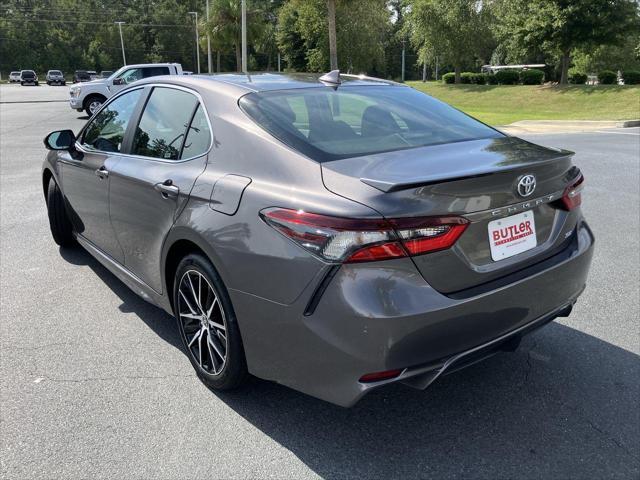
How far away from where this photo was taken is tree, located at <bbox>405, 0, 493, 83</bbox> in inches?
1772

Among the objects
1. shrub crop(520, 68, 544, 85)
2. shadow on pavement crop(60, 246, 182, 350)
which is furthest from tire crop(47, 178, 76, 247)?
shrub crop(520, 68, 544, 85)

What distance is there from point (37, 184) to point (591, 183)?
8.70 meters

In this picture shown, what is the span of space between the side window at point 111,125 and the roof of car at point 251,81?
8.3 inches

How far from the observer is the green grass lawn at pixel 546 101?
27.1 meters

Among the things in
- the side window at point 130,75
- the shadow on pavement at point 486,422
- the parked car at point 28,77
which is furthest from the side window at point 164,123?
the parked car at point 28,77

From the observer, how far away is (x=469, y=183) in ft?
7.73

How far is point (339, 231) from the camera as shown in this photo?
2.22 m

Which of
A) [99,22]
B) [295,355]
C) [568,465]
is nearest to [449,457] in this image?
[568,465]

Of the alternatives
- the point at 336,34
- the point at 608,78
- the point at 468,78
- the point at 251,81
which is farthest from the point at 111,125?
the point at 336,34

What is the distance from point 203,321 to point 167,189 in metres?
0.75

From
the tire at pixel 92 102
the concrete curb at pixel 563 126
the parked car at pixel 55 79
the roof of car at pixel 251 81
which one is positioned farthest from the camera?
the parked car at pixel 55 79

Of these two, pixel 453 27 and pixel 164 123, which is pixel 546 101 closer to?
pixel 453 27

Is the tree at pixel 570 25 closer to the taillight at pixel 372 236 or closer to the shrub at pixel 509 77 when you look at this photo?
the shrub at pixel 509 77

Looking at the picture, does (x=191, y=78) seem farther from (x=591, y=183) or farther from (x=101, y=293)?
(x=591, y=183)
